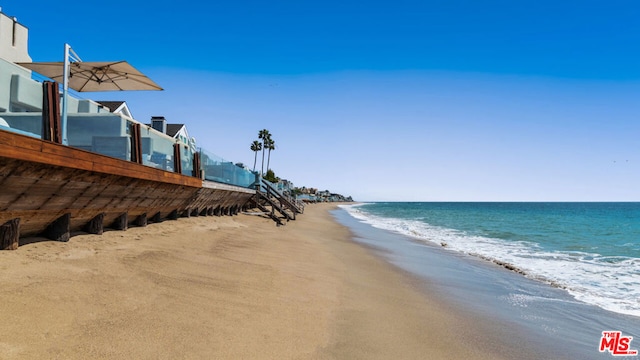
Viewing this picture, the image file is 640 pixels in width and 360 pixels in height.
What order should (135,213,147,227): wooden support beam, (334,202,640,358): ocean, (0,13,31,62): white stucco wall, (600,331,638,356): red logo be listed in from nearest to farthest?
1. (600,331,638,356): red logo
2. (334,202,640,358): ocean
3. (135,213,147,227): wooden support beam
4. (0,13,31,62): white stucco wall

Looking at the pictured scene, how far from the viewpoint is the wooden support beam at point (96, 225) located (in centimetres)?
786

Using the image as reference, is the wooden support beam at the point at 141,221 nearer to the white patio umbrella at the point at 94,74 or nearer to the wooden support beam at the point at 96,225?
the wooden support beam at the point at 96,225

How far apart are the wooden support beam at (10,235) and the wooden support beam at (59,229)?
0.99 m

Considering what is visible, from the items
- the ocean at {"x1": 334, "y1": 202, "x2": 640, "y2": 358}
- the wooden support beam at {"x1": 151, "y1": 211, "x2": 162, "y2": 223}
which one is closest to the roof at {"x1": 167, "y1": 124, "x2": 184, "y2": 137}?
the wooden support beam at {"x1": 151, "y1": 211, "x2": 162, "y2": 223}

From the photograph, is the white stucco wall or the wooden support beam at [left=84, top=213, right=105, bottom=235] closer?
the wooden support beam at [left=84, top=213, right=105, bottom=235]

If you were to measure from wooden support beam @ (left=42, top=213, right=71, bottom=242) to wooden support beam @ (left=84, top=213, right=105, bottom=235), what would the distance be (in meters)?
1.06

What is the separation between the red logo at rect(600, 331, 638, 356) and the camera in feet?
18.6

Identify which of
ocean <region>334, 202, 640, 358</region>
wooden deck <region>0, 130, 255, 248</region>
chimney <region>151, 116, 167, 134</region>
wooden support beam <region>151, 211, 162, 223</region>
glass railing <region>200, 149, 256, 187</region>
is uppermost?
chimney <region>151, 116, 167, 134</region>

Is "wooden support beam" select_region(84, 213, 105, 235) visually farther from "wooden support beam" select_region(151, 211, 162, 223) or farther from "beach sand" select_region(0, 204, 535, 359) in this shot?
"wooden support beam" select_region(151, 211, 162, 223)

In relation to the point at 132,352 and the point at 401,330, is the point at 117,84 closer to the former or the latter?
the point at 132,352

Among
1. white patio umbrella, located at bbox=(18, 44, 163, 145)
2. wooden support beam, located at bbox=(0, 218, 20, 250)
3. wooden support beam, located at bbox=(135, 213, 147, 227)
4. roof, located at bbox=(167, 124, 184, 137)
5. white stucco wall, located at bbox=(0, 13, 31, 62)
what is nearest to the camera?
wooden support beam, located at bbox=(0, 218, 20, 250)

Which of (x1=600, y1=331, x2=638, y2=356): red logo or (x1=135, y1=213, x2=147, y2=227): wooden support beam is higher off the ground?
(x1=135, y1=213, x2=147, y2=227): wooden support beam

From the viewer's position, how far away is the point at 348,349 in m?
4.74

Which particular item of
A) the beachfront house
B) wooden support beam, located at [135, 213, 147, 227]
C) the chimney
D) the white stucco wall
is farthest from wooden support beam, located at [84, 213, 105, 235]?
the chimney
